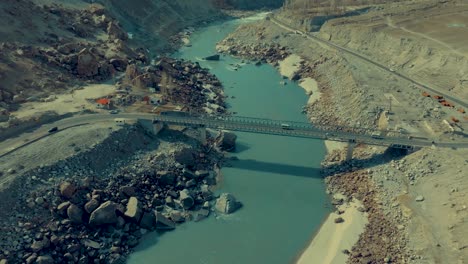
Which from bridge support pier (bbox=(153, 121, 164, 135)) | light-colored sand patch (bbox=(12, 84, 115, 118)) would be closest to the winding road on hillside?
bridge support pier (bbox=(153, 121, 164, 135))

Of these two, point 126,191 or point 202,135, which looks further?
point 202,135

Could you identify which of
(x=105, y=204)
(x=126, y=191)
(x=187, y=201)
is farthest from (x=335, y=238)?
(x=105, y=204)

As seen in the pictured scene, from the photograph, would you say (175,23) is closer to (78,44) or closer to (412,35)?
(78,44)

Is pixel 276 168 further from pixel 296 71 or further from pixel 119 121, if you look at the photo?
pixel 296 71

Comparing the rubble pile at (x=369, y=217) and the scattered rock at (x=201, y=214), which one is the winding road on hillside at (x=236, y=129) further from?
the scattered rock at (x=201, y=214)

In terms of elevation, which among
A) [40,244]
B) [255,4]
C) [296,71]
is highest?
[255,4]

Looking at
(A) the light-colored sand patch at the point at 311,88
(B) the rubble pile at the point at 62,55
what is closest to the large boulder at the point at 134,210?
(B) the rubble pile at the point at 62,55
